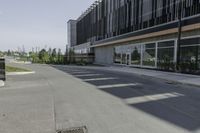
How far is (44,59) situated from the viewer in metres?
52.6

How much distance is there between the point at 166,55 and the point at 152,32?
136 inches

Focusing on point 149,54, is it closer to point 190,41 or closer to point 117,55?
point 190,41

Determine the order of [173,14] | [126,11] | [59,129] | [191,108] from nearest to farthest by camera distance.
Result: [59,129], [191,108], [173,14], [126,11]

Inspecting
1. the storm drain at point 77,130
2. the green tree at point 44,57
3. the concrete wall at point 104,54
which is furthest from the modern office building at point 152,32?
the storm drain at point 77,130

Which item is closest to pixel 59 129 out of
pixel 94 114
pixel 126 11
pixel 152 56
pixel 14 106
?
pixel 94 114

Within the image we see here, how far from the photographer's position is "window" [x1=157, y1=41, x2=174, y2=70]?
25328 millimetres

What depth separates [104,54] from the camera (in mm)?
50594

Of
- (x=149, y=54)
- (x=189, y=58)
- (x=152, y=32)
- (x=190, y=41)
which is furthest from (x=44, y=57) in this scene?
(x=190, y=41)

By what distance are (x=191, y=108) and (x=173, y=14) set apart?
19647 mm

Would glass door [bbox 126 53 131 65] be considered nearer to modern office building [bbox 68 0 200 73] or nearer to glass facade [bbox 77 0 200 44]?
modern office building [bbox 68 0 200 73]

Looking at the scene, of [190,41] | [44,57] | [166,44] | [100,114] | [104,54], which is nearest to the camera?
[100,114]

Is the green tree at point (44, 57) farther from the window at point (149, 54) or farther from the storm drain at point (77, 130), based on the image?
the storm drain at point (77, 130)

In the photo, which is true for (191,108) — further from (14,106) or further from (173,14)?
(173,14)

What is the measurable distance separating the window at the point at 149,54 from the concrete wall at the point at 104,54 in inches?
564
